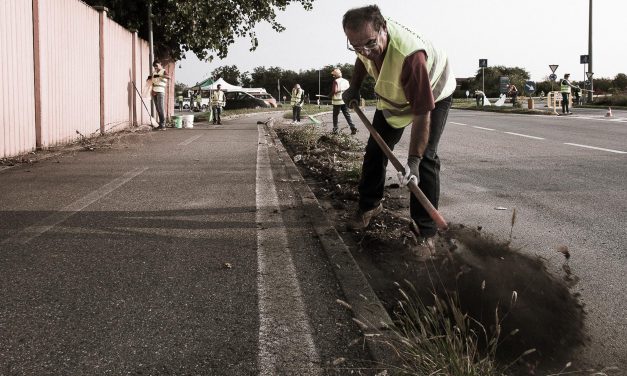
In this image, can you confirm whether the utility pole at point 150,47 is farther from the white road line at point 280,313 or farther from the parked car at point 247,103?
the parked car at point 247,103

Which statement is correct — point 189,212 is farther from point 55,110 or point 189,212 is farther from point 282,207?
point 55,110

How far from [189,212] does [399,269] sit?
7.60ft

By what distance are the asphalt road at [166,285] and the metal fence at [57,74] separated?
306 centimetres

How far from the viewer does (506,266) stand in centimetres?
380

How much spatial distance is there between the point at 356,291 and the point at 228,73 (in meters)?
123

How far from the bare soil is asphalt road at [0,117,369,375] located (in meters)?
0.37

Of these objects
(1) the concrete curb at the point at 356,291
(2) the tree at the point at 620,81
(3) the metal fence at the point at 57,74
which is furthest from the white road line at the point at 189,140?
(2) the tree at the point at 620,81

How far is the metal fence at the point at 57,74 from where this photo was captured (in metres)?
9.51

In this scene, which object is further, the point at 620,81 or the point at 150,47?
the point at 620,81

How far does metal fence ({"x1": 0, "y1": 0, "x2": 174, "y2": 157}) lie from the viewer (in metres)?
9.51

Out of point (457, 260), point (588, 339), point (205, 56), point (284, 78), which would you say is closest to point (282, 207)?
point (457, 260)

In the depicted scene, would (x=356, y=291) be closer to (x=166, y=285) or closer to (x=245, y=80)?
(x=166, y=285)

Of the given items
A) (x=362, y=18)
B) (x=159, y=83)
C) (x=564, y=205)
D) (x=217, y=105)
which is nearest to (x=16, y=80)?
(x=362, y=18)

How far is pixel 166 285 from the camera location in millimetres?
3572
